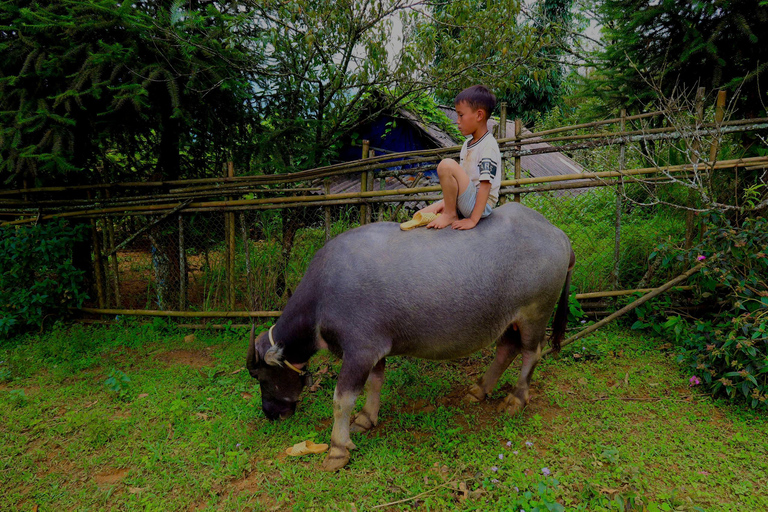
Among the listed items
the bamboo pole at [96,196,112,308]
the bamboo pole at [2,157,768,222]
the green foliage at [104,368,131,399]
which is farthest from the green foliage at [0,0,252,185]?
the green foliage at [104,368,131,399]

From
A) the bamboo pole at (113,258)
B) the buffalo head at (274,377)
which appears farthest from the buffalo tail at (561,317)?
the bamboo pole at (113,258)

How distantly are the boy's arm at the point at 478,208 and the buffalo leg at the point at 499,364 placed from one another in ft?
3.40

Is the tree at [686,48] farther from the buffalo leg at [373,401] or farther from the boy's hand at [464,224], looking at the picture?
the buffalo leg at [373,401]

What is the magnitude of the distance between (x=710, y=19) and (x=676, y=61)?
439 millimetres

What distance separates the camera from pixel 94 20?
413 centimetres

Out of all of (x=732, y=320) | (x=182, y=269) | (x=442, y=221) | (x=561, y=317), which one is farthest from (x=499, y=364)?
(x=182, y=269)

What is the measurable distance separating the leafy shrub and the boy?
229 centimetres

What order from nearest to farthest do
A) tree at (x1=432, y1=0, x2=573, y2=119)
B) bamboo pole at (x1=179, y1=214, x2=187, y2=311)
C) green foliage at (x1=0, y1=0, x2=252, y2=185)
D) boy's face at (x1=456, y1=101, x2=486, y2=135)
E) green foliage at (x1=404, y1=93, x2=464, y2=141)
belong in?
boy's face at (x1=456, y1=101, x2=486, y2=135) → green foliage at (x1=0, y1=0, x2=252, y2=185) → tree at (x1=432, y1=0, x2=573, y2=119) → bamboo pole at (x1=179, y1=214, x2=187, y2=311) → green foliage at (x1=404, y1=93, x2=464, y2=141)

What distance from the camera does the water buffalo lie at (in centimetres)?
283

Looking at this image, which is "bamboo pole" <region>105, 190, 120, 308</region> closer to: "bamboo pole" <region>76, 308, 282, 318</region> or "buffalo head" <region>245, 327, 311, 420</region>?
A: "bamboo pole" <region>76, 308, 282, 318</region>

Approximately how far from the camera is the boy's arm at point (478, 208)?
2959 mm

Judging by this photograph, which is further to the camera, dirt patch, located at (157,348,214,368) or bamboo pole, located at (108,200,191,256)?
bamboo pole, located at (108,200,191,256)

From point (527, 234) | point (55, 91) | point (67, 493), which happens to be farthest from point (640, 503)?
point (55, 91)

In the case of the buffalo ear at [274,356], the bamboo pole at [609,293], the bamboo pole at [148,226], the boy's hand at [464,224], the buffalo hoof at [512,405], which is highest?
the boy's hand at [464,224]
